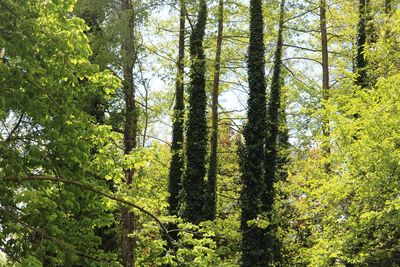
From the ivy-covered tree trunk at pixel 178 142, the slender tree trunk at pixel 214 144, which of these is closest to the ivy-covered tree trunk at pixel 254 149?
the slender tree trunk at pixel 214 144

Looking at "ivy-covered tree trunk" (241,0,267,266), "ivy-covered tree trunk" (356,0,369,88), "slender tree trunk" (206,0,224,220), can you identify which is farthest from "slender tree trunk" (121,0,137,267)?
"ivy-covered tree trunk" (356,0,369,88)

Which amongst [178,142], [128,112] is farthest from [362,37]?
[128,112]

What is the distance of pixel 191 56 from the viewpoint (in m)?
19.3

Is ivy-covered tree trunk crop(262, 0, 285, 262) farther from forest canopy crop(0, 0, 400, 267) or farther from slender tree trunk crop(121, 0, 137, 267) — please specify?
slender tree trunk crop(121, 0, 137, 267)

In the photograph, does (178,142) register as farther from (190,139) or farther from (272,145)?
(272,145)

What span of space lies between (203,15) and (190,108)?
13.8 ft

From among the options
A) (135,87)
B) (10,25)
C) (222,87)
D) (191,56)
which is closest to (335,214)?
(135,87)

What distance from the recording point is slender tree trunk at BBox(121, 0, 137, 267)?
10.4 m

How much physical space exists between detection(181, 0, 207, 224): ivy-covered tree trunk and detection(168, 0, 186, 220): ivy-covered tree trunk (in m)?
0.48

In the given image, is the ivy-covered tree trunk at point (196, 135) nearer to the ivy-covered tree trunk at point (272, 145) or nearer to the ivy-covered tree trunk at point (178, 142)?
the ivy-covered tree trunk at point (178, 142)

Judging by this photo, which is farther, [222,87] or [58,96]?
[222,87]

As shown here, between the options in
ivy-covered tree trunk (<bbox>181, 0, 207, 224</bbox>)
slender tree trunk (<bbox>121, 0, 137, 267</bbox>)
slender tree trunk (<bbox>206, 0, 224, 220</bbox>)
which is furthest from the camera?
slender tree trunk (<bbox>206, 0, 224, 220</bbox>)

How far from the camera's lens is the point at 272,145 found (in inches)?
751

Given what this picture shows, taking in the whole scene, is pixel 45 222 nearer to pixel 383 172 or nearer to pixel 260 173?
pixel 383 172
